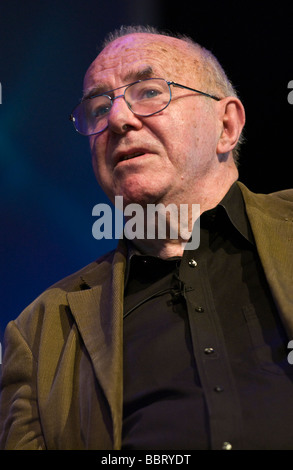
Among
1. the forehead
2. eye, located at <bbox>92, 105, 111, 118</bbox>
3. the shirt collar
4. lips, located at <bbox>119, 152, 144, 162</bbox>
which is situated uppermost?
the forehead

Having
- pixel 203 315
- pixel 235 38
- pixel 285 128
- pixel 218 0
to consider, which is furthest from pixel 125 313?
pixel 218 0

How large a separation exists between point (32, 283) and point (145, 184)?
0.91 m

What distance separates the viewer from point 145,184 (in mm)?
1748

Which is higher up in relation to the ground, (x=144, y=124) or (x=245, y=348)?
(x=144, y=124)

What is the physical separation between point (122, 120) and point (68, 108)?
82 centimetres

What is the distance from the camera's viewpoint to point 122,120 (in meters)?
1.80

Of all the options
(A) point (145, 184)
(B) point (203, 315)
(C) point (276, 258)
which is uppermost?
(A) point (145, 184)

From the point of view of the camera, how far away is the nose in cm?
179

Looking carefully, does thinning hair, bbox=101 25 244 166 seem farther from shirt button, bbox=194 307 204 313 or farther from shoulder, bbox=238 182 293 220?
shirt button, bbox=194 307 204 313

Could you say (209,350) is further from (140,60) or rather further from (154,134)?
(140,60)

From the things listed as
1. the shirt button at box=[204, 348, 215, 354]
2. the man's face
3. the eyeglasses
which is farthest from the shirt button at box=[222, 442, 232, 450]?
the eyeglasses

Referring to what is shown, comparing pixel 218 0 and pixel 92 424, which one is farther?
pixel 218 0

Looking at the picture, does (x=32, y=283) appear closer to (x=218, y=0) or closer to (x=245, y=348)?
(x=245, y=348)

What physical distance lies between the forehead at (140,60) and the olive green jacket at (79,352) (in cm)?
52
